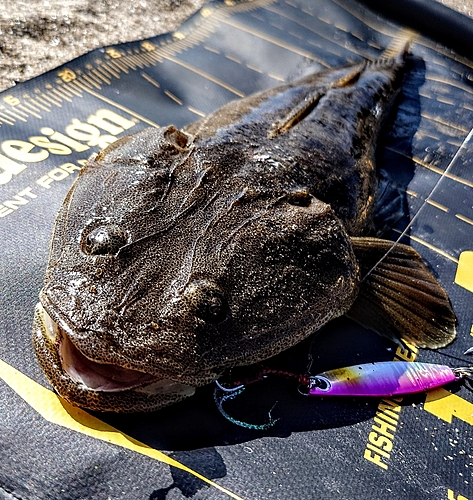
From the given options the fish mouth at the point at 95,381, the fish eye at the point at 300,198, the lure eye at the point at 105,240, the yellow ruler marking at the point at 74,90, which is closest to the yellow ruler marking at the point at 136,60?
the yellow ruler marking at the point at 74,90

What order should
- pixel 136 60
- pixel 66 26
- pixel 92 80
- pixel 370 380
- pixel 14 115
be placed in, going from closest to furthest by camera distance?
pixel 370 380, pixel 14 115, pixel 92 80, pixel 136 60, pixel 66 26

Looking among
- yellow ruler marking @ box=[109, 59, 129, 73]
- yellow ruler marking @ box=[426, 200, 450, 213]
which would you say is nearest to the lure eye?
yellow ruler marking @ box=[426, 200, 450, 213]

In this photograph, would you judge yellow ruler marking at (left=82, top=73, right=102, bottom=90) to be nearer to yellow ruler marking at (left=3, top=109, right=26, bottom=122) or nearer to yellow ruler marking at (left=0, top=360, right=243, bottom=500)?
yellow ruler marking at (left=3, top=109, right=26, bottom=122)

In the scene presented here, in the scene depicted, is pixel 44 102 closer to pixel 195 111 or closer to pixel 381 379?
pixel 195 111

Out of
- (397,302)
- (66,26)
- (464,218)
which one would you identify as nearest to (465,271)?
(464,218)

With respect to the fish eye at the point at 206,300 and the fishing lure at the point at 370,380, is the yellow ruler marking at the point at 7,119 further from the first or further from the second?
the fishing lure at the point at 370,380

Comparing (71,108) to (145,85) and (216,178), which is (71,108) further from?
(216,178)
